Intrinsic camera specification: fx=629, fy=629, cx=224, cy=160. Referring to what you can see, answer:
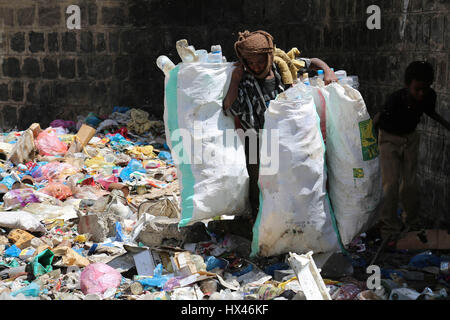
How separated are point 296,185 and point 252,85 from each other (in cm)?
77

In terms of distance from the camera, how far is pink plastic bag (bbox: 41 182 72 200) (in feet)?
19.7

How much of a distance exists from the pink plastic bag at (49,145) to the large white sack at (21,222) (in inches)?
103

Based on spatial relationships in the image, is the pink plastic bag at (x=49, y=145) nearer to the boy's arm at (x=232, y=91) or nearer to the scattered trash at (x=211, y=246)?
the scattered trash at (x=211, y=246)

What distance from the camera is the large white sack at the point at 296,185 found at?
3900 millimetres

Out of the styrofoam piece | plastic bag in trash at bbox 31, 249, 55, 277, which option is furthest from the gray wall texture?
the styrofoam piece

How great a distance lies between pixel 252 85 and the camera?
4.22 meters

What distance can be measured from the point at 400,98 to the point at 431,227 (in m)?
1.14

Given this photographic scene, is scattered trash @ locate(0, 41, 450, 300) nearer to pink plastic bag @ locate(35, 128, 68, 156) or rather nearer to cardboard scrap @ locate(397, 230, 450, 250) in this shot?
cardboard scrap @ locate(397, 230, 450, 250)

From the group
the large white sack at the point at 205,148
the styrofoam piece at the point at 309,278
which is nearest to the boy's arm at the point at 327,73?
the large white sack at the point at 205,148

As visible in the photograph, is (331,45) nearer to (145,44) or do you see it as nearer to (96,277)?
(145,44)

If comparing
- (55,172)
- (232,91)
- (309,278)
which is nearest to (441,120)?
(232,91)

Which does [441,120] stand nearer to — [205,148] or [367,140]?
[367,140]

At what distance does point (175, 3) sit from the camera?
9.41m

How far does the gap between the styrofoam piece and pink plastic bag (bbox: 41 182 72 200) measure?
10.1 feet
